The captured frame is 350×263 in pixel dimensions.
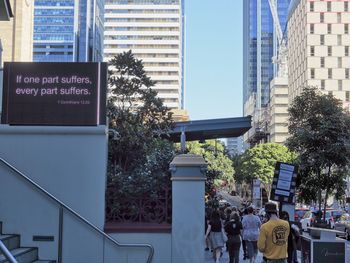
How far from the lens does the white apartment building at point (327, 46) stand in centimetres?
11481

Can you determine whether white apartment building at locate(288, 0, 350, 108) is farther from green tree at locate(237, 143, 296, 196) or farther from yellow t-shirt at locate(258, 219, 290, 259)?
yellow t-shirt at locate(258, 219, 290, 259)

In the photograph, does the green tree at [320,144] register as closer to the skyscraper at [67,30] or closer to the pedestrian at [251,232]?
the pedestrian at [251,232]

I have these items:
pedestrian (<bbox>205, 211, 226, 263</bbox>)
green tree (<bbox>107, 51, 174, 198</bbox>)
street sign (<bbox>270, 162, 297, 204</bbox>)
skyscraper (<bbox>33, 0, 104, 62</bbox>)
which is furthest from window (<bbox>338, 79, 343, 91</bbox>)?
pedestrian (<bbox>205, 211, 226, 263</bbox>)

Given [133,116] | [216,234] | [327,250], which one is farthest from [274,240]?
[133,116]

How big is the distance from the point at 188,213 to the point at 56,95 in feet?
10.1

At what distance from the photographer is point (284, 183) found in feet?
53.6

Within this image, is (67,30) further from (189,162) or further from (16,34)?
(189,162)

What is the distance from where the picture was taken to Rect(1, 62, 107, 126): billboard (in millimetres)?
9922

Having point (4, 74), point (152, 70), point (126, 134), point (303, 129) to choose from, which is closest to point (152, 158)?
point (126, 134)

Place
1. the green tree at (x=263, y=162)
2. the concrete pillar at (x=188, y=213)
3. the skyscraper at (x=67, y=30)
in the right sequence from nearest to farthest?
the concrete pillar at (x=188, y=213)
the green tree at (x=263, y=162)
the skyscraper at (x=67, y=30)

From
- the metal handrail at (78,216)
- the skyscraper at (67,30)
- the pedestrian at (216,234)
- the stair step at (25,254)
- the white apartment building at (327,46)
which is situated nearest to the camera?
the stair step at (25,254)

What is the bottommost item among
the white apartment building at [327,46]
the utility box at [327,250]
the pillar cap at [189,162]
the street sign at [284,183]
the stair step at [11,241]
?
the utility box at [327,250]

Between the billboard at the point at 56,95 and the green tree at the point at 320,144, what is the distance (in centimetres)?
1113

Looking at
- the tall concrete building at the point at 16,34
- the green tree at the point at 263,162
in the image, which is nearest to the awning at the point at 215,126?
the tall concrete building at the point at 16,34
